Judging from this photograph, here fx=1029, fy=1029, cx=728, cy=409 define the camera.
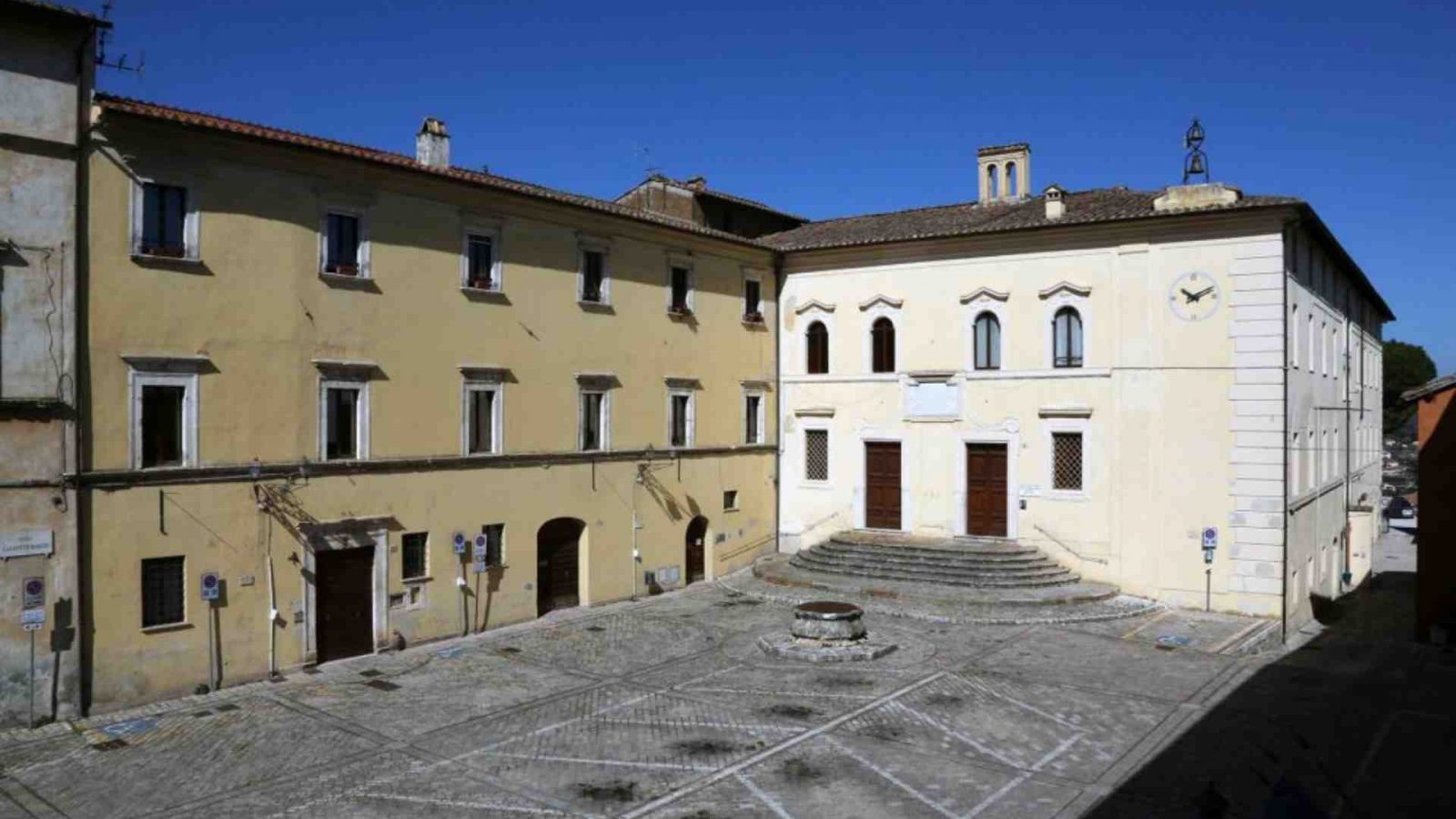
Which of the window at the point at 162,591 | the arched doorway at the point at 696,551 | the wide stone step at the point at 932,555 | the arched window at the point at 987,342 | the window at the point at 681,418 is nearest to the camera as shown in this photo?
the window at the point at 162,591

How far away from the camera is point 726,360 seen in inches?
1133

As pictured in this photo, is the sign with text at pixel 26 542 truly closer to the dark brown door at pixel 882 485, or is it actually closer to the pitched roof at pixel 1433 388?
the dark brown door at pixel 882 485

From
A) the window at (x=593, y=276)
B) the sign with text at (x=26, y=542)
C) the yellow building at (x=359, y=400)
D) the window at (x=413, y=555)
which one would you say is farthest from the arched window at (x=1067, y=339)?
the sign with text at (x=26, y=542)

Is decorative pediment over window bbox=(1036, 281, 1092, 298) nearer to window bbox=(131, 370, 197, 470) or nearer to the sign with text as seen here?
window bbox=(131, 370, 197, 470)

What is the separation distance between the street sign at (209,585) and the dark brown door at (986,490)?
1809 centimetres

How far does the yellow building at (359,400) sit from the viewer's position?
55.2ft

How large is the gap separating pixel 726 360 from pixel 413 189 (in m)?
10.6

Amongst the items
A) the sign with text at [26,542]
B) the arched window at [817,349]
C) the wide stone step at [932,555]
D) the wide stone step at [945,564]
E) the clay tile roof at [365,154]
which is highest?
the clay tile roof at [365,154]

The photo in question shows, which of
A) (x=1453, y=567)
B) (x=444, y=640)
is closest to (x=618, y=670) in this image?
(x=444, y=640)

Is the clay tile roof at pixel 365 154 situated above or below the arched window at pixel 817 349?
above

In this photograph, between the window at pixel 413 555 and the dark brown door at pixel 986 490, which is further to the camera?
the dark brown door at pixel 986 490

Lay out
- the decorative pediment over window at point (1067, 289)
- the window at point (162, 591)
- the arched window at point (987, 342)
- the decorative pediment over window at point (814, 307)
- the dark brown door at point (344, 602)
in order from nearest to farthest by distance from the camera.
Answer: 1. the window at point (162, 591)
2. the dark brown door at point (344, 602)
3. the decorative pediment over window at point (1067, 289)
4. the arched window at point (987, 342)
5. the decorative pediment over window at point (814, 307)

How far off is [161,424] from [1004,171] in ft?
76.8

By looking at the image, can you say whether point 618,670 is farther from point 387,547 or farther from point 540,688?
point 387,547
